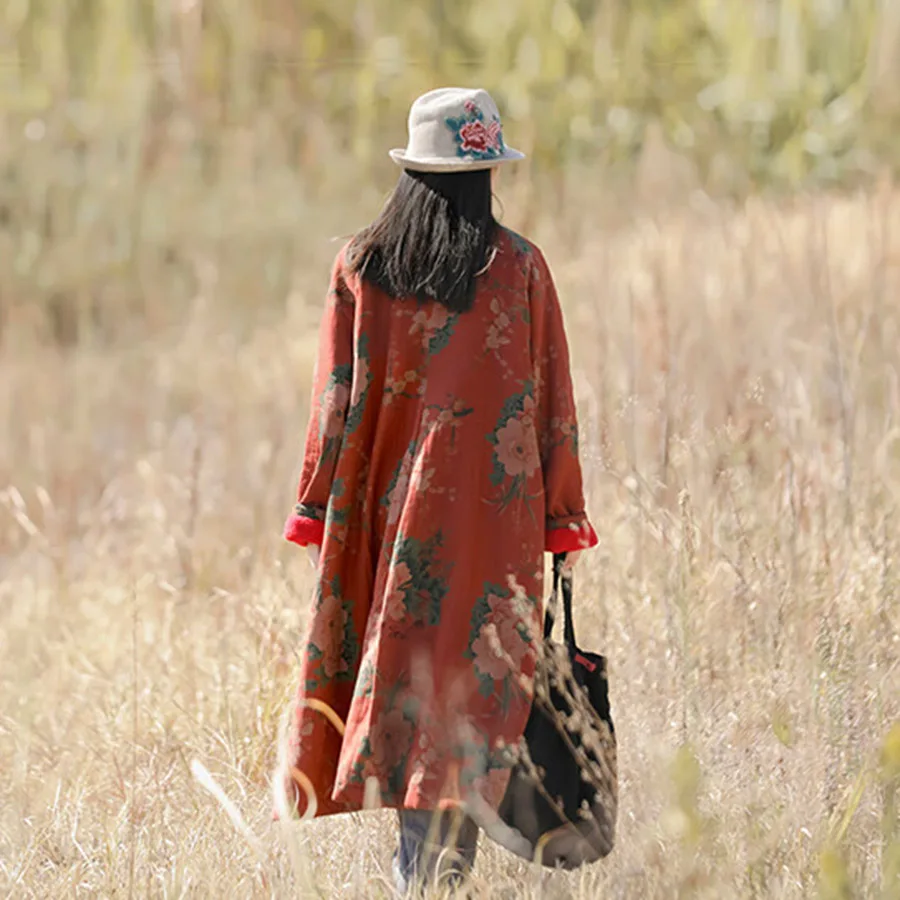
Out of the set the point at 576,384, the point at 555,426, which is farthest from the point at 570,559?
the point at 576,384

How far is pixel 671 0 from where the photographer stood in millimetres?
9258

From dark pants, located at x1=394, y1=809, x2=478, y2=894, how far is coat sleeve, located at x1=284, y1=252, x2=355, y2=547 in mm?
451

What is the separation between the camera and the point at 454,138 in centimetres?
216

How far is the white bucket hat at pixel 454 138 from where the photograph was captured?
2150 millimetres

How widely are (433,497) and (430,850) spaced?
512 millimetres

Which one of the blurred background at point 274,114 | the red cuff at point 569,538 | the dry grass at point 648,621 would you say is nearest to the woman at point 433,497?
the red cuff at point 569,538

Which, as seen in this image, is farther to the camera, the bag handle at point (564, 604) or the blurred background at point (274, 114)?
the blurred background at point (274, 114)

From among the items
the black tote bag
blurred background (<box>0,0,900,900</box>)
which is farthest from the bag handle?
blurred background (<box>0,0,900,900</box>)

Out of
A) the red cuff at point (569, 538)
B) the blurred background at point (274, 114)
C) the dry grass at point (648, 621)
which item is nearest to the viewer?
the dry grass at point (648, 621)

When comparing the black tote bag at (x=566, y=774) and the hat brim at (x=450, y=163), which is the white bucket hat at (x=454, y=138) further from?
the black tote bag at (x=566, y=774)

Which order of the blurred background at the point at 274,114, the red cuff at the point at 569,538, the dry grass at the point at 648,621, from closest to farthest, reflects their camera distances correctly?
the dry grass at the point at 648,621
the red cuff at the point at 569,538
the blurred background at the point at 274,114

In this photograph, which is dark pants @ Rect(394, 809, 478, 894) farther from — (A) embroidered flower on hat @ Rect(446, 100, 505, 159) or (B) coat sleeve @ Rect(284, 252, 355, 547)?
(A) embroidered flower on hat @ Rect(446, 100, 505, 159)

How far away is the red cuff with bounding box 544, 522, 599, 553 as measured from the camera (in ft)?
7.27

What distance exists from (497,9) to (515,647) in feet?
27.7
